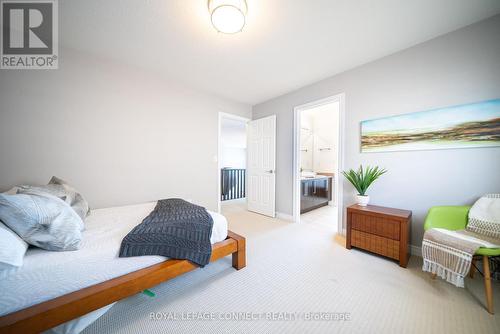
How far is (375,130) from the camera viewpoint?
2.35m

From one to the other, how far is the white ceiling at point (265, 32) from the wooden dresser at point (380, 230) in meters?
1.98

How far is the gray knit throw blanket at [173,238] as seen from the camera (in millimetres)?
1285

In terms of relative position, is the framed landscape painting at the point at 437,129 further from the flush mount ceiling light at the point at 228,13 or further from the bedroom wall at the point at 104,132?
the bedroom wall at the point at 104,132

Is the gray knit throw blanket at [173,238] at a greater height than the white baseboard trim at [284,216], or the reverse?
the gray knit throw blanket at [173,238]

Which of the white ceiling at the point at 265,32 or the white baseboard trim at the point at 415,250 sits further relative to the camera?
the white baseboard trim at the point at 415,250

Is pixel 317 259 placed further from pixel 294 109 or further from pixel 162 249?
pixel 294 109

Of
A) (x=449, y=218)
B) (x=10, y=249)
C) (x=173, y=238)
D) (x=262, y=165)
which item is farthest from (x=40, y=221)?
(x=449, y=218)

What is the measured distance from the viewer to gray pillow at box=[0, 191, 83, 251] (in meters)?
1.03

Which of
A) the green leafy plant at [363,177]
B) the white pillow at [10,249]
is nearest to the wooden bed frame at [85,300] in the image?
the white pillow at [10,249]

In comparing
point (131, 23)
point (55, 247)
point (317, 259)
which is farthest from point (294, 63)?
point (55, 247)

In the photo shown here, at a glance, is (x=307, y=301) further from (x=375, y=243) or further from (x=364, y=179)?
(x=364, y=179)

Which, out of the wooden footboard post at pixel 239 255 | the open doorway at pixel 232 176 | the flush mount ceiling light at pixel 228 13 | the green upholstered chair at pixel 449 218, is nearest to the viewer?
the flush mount ceiling light at pixel 228 13

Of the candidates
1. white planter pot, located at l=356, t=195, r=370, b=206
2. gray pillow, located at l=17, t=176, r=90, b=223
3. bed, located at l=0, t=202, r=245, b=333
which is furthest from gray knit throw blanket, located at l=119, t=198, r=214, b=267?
white planter pot, located at l=356, t=195, r=370, b=206

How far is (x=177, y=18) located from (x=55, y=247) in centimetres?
213
